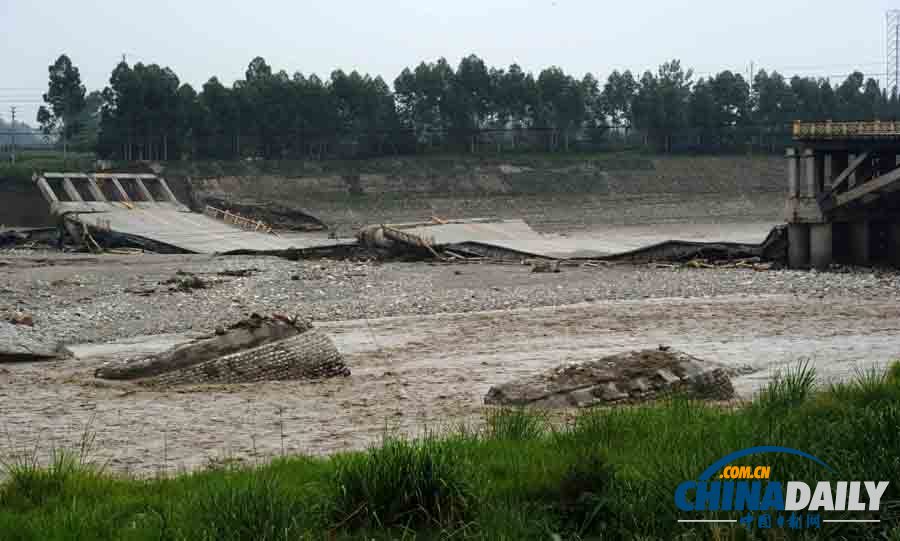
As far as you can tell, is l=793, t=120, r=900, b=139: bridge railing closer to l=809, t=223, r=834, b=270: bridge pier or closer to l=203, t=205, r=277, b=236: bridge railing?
l=809, t=223, r=834, b=270: bridge pier

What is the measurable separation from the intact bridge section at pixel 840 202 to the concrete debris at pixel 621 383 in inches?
1160

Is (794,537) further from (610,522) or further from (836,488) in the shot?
(610,522)

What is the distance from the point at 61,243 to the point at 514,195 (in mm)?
36666

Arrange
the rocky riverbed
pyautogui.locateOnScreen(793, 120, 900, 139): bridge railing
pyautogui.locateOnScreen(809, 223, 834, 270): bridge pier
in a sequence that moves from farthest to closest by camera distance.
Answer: pyautogui.locateOnScreen(793, 120, 900, 139): bridge railing → pyautogui.locateOnScreen(809, 223, 834, 270): bridge pier → the rocky riverbed

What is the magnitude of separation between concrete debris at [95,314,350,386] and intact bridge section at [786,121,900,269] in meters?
29.1

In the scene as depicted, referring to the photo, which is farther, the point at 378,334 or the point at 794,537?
the point at 378,334

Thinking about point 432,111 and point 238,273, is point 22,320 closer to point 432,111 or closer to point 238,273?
point 238,273

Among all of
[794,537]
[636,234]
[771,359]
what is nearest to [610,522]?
[794,537]

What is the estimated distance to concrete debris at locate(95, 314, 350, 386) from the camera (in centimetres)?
1838

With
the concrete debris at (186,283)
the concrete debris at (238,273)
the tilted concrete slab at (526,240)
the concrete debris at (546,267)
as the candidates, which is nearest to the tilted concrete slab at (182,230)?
the tilted concrete slab at (526,240)

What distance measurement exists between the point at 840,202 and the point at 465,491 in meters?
39.6

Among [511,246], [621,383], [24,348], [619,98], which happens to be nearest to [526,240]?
[511,246]

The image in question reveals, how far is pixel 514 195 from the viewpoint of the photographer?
84.9 m

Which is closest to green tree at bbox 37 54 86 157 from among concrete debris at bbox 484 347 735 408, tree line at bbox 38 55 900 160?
tree line at bbox 38 55 900 160
